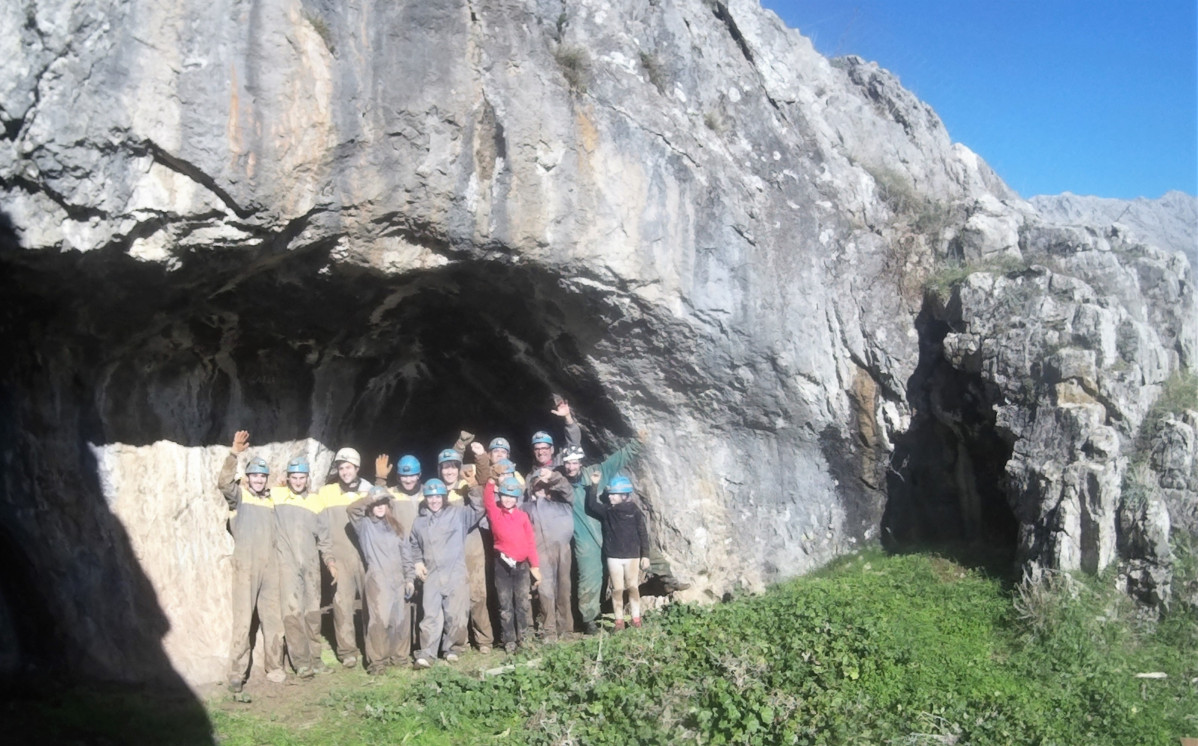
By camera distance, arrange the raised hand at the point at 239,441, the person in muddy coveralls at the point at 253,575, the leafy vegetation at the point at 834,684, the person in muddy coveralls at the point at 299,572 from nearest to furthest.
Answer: the leafy vegetation at the point at 834,684 < the person in muddy coveralls at the point at 253,575 < the person in muddy coveralls at the point at 299,572 < the raised hand at the point at 239,441

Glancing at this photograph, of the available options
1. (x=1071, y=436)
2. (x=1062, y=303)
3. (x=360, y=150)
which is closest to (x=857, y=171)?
(x=1062, y=303)

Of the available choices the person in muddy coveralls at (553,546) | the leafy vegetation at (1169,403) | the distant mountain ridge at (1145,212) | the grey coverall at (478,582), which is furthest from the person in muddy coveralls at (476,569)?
the distant mountain ridge at (1145,212)

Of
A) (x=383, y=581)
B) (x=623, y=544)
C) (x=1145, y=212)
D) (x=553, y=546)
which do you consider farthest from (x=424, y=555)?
(x=1145, y=212)

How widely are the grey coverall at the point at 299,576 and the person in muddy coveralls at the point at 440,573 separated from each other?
2.46ft

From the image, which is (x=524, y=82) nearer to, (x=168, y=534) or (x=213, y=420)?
(x=213, y=420)

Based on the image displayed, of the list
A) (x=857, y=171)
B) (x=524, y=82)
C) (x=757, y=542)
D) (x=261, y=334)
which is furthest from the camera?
(x=857, y=171)

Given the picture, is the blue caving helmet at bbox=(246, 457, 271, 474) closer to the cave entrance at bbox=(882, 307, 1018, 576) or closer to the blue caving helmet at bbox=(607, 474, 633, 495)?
the blue caving helmet at bbox=(607, 474, 633, 495)

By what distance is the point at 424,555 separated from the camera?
6938 millimetres

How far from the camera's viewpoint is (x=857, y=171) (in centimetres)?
840

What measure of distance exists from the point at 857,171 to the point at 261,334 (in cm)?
539

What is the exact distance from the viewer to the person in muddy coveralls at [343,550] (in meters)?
6.93

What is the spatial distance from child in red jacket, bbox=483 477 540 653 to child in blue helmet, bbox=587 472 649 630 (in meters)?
0.63

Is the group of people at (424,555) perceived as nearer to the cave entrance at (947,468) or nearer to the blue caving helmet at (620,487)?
the blue caving helmet at (620,487)

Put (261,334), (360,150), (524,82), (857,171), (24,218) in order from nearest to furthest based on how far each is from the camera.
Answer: (24,218)
(360,150)
(524,82)
(261,334)
(857,171)
